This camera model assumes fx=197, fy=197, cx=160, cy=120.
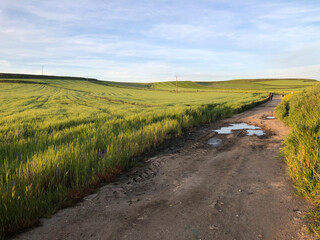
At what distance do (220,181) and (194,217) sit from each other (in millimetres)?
1544

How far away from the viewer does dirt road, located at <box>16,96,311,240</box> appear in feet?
9.20

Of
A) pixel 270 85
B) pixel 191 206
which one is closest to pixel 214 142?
pixel 191 206

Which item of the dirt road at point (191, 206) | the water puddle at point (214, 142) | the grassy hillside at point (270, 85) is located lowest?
the dirt road at point (191, 206)

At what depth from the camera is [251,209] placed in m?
3.32

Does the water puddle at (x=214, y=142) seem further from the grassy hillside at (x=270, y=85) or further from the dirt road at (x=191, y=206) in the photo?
the grassy hillside at (x=270, y=85)

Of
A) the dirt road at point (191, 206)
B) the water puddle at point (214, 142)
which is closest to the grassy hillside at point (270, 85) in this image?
the water puddle at point (214, 142)

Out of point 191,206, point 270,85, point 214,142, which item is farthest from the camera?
point 270,85

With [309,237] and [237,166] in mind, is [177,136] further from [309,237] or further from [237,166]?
[309,237]

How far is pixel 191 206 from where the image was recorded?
136 inches

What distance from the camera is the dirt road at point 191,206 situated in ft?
9.20

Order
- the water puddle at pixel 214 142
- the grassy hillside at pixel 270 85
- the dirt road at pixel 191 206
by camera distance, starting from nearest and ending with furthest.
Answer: the dirt road at pixel 191 206, the water puddle at pixel 214 142, the grassy hillside at pixel 270 85

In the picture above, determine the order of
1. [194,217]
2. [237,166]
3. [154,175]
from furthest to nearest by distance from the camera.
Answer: [237,166] < [154,175] < [194,217]

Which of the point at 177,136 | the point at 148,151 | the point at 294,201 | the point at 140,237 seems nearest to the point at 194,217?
the point at 140,237

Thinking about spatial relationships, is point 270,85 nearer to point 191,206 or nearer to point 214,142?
point 214,142
